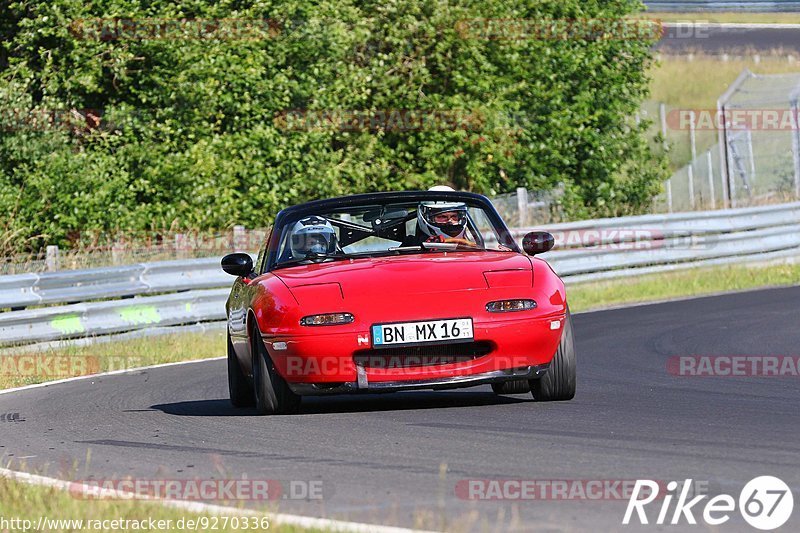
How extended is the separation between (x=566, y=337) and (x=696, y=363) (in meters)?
2.96

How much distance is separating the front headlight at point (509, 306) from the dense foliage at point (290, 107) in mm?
16095

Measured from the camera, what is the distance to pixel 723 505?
5137mm

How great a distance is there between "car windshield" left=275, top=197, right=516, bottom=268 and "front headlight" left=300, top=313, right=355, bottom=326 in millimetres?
1088

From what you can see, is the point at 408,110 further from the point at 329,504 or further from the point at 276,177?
the point at 329,504

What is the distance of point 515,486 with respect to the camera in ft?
18.8

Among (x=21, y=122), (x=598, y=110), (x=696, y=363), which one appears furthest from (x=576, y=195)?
(x=696, y=363)

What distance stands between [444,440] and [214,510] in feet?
6.33

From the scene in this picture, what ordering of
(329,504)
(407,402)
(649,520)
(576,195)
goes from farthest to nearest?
(576,195)
(407,402)
(329,504)
(649,520)

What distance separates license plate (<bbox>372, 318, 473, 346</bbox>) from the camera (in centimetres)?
817
